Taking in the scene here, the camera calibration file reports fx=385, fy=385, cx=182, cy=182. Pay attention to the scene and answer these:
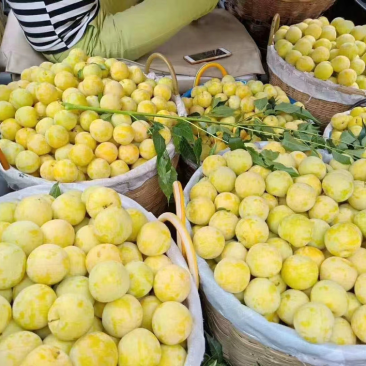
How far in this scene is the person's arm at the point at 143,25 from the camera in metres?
2.20

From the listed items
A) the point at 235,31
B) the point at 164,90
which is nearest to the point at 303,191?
the point at 164,90

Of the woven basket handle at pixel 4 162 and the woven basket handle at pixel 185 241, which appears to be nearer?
the woven basket handle at pixel 185 241

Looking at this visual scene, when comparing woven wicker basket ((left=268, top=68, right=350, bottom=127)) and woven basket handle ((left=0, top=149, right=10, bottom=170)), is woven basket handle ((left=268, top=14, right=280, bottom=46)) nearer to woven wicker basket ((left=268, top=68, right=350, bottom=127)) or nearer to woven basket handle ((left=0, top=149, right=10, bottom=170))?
woven wicker basket ((left=268, top=68, right=350, bottom=127))

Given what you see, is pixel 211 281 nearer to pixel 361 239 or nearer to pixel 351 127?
pixel 361 239

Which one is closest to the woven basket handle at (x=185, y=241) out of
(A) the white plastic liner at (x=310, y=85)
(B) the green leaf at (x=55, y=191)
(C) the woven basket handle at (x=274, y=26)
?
(B) the green leaf at (x=55, y=191)

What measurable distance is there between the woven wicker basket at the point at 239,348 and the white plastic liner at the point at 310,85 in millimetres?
1408

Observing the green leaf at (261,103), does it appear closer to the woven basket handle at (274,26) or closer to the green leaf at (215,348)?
the woven basket handle at (274,26)

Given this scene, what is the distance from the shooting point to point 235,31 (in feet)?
9.22

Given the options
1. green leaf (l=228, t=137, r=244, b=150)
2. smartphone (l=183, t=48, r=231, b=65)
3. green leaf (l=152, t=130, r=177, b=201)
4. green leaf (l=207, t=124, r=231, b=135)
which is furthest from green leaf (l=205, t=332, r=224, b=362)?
smartphone (l=183, t=48, r=231, b=65)

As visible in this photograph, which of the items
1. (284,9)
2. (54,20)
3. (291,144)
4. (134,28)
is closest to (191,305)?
(291,144)

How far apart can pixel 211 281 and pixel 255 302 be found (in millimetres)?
125

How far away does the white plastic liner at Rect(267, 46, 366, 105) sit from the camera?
198 cm

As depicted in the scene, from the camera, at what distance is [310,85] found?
81.0 inches

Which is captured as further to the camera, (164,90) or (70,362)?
(164,90)
